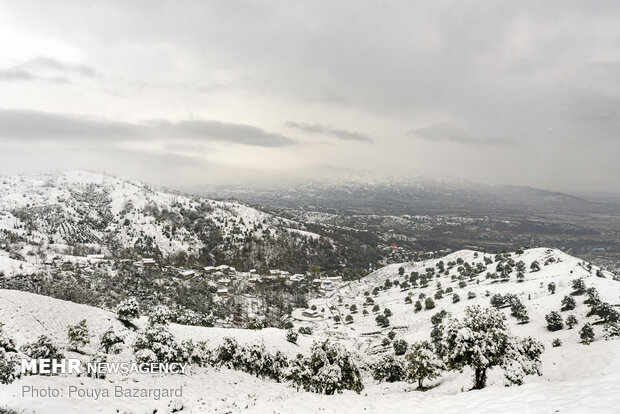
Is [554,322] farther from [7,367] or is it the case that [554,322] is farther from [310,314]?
[310,314]

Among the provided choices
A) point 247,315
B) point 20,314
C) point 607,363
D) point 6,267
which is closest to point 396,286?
point 247,315

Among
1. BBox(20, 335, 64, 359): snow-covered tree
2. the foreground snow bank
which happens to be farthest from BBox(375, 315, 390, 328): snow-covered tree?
BBox(20, 335, 64, 359): snow-covered tree

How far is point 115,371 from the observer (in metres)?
27.2

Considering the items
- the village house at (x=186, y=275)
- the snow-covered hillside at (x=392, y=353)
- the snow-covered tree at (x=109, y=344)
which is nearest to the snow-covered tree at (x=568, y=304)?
the snow-covered hillside at (x=392, y=353)

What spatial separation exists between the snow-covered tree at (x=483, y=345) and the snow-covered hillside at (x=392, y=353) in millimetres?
1821

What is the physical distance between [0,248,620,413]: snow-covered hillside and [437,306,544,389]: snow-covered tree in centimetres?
182

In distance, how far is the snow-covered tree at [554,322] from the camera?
176ft

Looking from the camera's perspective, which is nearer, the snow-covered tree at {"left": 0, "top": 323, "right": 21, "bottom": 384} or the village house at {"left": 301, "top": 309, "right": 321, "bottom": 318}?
the snow-covered tree at {"left": 0, "top": 323, "right": 21, "bottom": 384}

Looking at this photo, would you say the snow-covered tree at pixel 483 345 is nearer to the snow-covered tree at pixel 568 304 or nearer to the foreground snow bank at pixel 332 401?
the foreground snow bank at pixel 332 401

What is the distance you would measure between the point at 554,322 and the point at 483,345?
4966 centimetres

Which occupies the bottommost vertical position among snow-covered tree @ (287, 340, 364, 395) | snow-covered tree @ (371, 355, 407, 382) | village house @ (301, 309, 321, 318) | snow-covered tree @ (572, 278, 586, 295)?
village house @ (301, 309, 321, 318)

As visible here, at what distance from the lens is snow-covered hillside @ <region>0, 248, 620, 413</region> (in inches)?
620

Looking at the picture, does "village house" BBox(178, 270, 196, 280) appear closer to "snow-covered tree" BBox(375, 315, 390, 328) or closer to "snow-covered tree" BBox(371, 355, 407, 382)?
"snow-covered tree" BBox(375, 315, 390, 328)

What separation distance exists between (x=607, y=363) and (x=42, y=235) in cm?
27350
